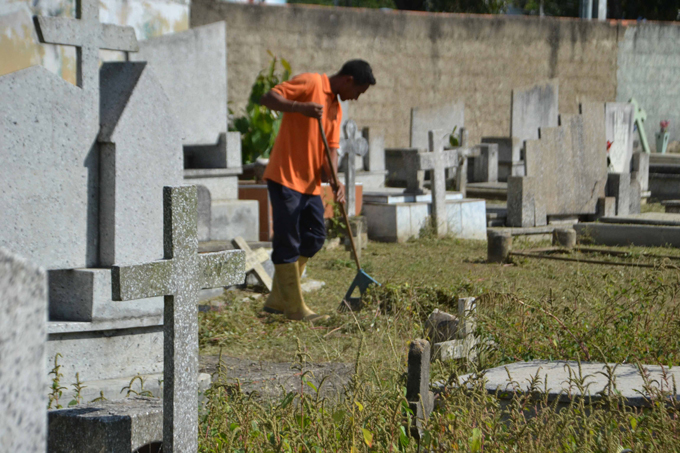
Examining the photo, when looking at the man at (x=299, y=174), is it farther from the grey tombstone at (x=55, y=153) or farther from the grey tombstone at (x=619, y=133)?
the grey tombstone at (x=619, y=133)

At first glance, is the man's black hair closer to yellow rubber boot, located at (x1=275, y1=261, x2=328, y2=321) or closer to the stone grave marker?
yellow rubber boot, located at (x1=275, y1=261, x2=328, y2=321)

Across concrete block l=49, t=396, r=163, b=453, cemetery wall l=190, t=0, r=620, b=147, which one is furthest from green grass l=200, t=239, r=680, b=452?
cemetery wall l=190, t=0, r=620, b=147

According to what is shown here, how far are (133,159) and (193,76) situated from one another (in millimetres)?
4077

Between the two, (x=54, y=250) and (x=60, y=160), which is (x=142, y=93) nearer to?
(x=60, y=160)

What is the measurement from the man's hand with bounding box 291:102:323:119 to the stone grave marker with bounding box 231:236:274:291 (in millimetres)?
1587

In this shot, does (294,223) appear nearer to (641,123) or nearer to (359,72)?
(359,72)

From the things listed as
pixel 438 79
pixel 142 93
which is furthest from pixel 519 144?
pixel 142 93

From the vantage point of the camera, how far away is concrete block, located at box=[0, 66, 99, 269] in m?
3.05

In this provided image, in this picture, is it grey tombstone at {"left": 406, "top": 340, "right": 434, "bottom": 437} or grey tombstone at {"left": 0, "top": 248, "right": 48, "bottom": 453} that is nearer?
grey tombstone at {"left": 0, "top": 248, "right": 48, "bottom": 453}

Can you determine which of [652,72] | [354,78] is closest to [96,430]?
[354,78]

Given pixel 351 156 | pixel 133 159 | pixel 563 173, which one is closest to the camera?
pixel 133 159

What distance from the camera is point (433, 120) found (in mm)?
12742

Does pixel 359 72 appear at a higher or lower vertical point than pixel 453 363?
A: higher

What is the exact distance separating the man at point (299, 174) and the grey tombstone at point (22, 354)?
390 centimetres
